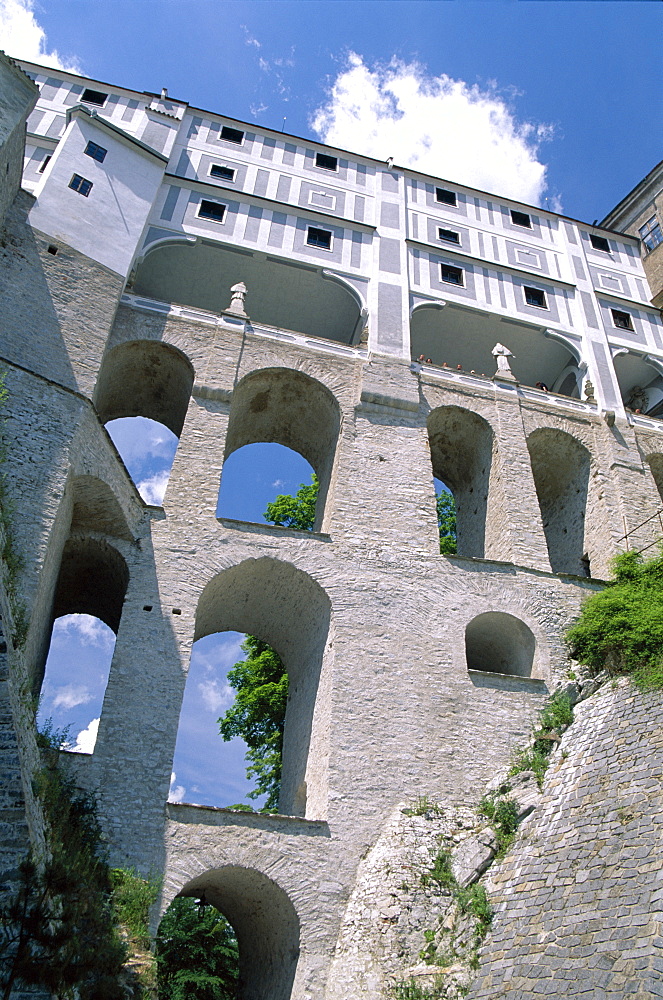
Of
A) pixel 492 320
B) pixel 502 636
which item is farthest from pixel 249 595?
pixel 492 320

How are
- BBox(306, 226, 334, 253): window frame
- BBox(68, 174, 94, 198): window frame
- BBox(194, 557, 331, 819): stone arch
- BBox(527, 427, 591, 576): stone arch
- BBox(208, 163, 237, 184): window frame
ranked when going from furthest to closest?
1. BBox(208, 163, 237, 184): window frame
2. BBox(306, 226, 334, 253): window frame
3. BBox(527, 427, 591, 576): stone arch
4. BBox(68, 174, 94, 198): window frame
5. BBox(194, 557, 331, 819): stone arch

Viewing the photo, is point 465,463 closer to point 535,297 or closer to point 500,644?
point 500,644

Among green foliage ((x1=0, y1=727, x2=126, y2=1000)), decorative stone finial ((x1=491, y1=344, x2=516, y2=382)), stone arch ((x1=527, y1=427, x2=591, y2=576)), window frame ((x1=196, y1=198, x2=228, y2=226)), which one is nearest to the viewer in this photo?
green foliage ((x1=0, y1=727, x2=126, y2=1000))

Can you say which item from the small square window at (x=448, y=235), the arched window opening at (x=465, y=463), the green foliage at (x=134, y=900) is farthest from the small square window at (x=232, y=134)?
the green foliage at (x=134, y=900)

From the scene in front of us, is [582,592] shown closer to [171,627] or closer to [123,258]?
[171,627]

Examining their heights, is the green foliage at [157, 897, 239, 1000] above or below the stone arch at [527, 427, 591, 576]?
below

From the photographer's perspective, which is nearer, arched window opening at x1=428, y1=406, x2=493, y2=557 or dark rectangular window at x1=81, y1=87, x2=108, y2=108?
arched window opening at x1=428, y1=406, x2=493, y2=557

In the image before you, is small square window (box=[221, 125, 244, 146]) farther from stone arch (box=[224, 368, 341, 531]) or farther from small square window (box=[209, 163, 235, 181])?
stone arch (box=[224, 368, 341, 531])

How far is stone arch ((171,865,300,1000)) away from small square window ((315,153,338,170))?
18.3 m

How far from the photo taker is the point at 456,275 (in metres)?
20.5

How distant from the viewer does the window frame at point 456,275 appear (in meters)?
20.2

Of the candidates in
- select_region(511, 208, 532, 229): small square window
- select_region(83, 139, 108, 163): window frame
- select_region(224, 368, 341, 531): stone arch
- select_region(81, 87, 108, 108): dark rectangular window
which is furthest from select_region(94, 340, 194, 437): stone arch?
select_region(511, 208, 532, 229): small square window

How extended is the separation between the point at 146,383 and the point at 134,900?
10623 mm

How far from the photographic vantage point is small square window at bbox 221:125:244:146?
21281 mm
